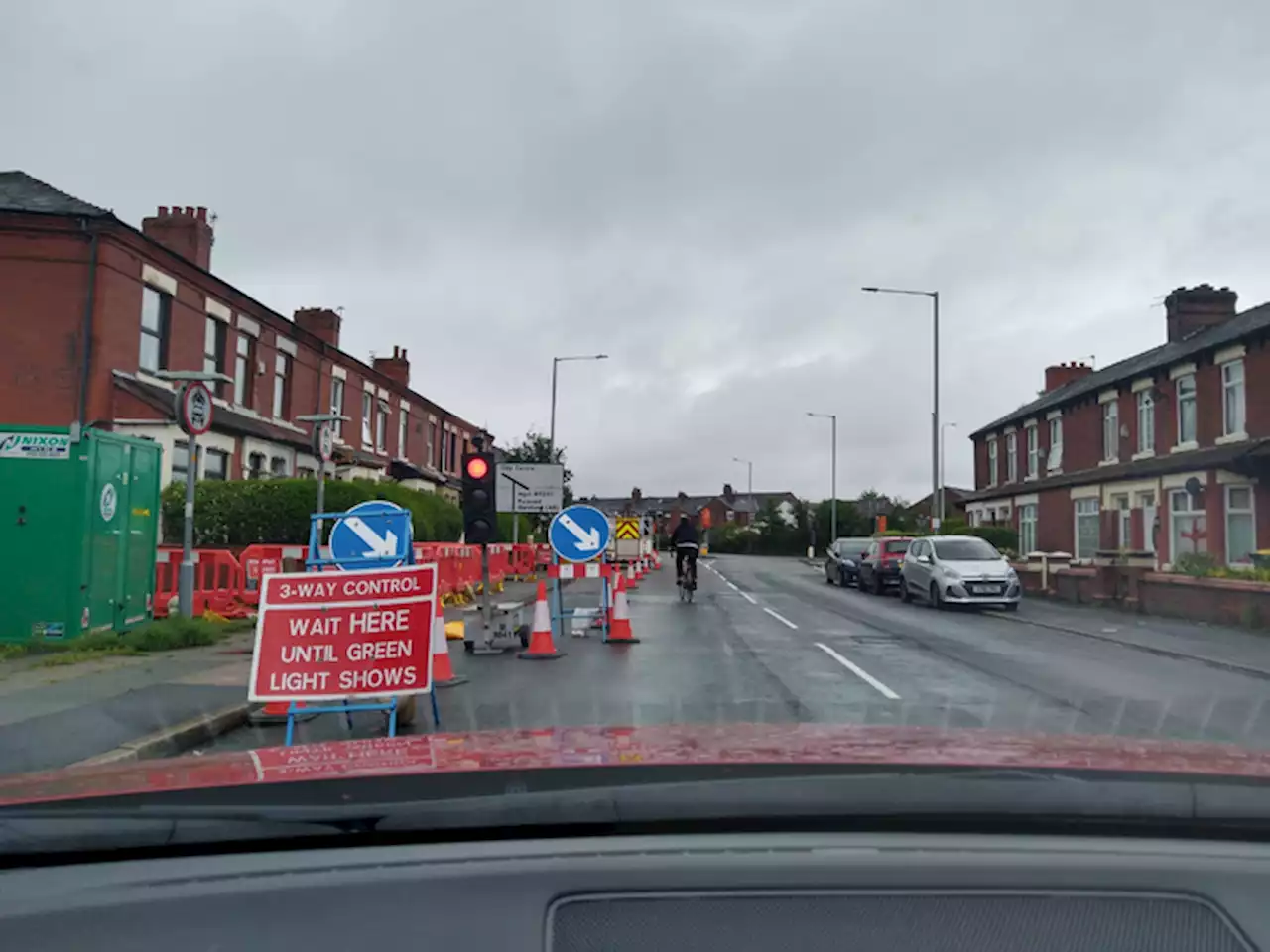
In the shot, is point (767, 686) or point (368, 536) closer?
point (767, 686)

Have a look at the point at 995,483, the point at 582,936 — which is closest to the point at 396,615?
the point at 582,936

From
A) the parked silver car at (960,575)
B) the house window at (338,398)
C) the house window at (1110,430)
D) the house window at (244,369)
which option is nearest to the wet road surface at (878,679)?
the parked silver car at (960,575)

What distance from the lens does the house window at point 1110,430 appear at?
34072 mm

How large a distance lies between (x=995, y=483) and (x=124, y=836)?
48.8 meters

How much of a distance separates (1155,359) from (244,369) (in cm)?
2710

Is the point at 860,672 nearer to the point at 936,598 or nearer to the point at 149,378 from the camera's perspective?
the point at 936,598

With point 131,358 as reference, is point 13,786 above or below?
below

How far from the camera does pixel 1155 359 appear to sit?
3200 centimetres

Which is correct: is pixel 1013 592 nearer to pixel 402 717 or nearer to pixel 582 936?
pixel 402 717

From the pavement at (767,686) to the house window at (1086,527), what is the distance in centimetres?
1891

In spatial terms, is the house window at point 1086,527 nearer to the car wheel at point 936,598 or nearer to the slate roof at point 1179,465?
the slate roof at point 1179,465

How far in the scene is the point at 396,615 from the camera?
7.23m

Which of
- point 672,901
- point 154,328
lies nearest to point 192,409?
point 672,901

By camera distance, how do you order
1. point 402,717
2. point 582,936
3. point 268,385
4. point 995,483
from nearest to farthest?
point 582,936 → point 402,717 → point 268,385 → point 995,483
